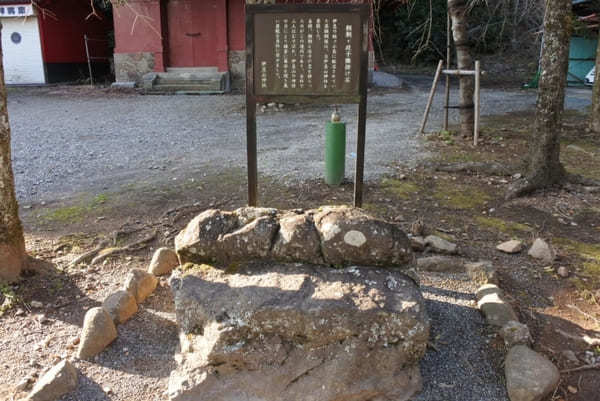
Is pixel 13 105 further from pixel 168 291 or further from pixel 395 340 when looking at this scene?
pixel 395 340

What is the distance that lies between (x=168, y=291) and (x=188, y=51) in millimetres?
14895

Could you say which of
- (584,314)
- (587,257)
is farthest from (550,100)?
(584,314)

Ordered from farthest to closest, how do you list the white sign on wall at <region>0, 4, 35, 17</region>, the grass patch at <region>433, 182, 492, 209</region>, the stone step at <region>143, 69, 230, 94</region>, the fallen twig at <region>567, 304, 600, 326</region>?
the white sign on wall at <region>0, 4, 35, 17</region>
the stone step at <region>143, 69, 230, 94</region>
the grass patch at <region>433, 182, 492, 209</region>
the fallen twig at <region>567, 304, 600, 326</region>

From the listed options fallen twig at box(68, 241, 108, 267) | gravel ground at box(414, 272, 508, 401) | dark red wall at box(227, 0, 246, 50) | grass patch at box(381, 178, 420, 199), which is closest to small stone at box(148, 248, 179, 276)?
fallen twig at box(68, 241, 108, 267)

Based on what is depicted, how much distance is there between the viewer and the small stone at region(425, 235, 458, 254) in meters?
4.20

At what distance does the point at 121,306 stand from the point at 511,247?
3203 millimetres

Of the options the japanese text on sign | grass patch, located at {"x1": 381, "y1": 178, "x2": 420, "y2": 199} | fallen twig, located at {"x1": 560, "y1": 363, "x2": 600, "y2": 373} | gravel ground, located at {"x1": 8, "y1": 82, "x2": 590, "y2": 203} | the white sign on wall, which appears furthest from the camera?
the white sign on wall

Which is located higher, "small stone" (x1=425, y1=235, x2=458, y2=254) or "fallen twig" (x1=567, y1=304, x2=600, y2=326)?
"small stone" (x1=425, y1=235, x2=458, y2=254)

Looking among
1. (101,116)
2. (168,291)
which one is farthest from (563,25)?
(101,116)

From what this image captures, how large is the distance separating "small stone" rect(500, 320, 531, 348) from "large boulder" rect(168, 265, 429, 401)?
0.67 meters

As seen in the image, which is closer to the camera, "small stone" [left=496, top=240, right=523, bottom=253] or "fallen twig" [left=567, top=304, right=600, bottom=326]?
"fallen twig" [left=567, top=304, right=600, bottom=326]

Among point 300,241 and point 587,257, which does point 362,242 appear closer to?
point 300,241

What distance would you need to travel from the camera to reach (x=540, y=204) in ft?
17.7

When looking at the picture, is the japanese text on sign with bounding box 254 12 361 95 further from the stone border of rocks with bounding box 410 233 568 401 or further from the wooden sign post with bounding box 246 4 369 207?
the stone border of rocks with bounding box 410 233 568 401
